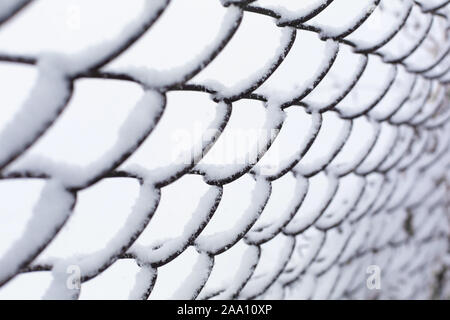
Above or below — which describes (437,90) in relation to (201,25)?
above

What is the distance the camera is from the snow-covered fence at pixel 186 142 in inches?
22.5

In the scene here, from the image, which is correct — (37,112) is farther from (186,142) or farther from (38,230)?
(186,142)

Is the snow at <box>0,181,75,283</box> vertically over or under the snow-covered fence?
under

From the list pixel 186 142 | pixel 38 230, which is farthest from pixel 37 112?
pixel 186 142

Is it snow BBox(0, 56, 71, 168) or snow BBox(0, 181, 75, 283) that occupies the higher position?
snow BBox(0, 56, 71, 168)

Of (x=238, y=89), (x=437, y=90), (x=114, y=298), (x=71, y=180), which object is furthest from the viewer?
(x=437, y=90)

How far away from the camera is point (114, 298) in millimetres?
876

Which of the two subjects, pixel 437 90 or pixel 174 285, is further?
pixel 437 90

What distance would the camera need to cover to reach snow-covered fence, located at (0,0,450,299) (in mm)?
570

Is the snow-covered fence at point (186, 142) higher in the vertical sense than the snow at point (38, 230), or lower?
higher
